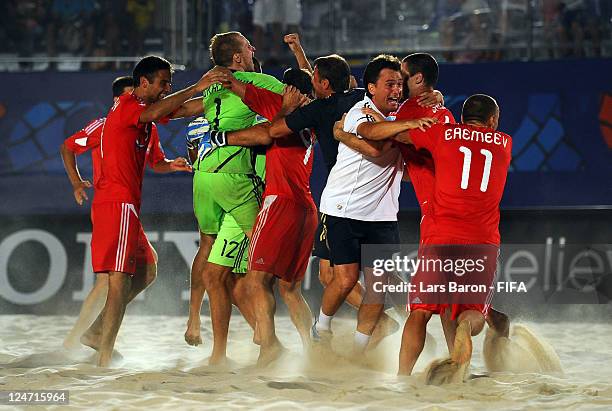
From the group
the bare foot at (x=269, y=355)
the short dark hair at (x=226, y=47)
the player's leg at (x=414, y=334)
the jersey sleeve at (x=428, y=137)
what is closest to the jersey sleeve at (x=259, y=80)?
the short dark hair at (x=226, y=47)

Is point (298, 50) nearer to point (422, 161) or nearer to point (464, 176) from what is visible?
point (422, 161)

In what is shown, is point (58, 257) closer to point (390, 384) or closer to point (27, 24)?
point (27, 24)

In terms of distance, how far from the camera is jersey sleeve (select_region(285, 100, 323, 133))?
6.60 meters

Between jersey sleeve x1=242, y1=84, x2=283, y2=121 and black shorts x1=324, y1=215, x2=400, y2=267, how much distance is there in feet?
2.72

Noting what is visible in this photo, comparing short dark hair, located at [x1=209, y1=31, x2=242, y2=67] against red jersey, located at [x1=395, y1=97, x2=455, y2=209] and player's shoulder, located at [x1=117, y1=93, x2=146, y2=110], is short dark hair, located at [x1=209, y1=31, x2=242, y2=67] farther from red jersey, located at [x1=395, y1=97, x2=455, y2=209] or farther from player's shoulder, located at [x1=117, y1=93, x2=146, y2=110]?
red jersey, located at [x1=395, y1=97, x2=455, y2=209]

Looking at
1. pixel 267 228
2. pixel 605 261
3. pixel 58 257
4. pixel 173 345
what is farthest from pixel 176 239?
pixel 605 261

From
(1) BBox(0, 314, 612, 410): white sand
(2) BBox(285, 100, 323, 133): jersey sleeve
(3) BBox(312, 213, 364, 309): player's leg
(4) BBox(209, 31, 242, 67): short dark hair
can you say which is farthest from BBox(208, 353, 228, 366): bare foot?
(4) BBox(209, 31, 242, 67): short dark hair

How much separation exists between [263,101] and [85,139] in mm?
1719

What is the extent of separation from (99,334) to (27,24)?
507 centimetres

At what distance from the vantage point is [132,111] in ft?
23.0

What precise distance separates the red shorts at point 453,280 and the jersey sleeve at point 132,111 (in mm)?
2274

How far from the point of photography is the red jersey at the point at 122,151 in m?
7.04

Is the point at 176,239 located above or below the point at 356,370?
above

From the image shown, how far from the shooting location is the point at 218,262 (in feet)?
23.1
